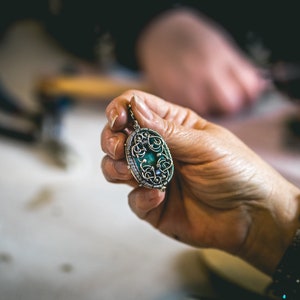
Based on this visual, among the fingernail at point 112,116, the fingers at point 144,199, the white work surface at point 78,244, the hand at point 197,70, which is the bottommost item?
the white work surface at point 78,244

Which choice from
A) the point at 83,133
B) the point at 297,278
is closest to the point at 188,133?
the point at 297,278

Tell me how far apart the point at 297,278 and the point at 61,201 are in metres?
0.61

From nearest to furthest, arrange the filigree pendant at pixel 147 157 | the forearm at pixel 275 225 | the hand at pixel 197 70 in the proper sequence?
1. the filigree pendant at pixel 147 157
2. the forearm at pixel 275 225
3. the hand at pixel 197 70

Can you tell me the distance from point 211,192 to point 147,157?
0.60ft

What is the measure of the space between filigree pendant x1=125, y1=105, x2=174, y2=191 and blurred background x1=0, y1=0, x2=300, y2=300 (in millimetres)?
279

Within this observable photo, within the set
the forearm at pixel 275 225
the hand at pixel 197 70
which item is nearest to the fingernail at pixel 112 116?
the forearm at pixel 275 225

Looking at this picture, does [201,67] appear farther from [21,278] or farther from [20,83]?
[21,278]

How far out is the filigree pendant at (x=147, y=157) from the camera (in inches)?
24.4

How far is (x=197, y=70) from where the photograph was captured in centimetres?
156

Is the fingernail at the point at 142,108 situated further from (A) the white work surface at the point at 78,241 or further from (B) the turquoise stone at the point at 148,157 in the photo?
(A) the white work surface at the point at 78,241

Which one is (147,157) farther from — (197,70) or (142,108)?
(197,70)

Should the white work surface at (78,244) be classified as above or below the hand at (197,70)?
below

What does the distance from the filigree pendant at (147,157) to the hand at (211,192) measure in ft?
0.05

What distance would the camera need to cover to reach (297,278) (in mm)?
714
